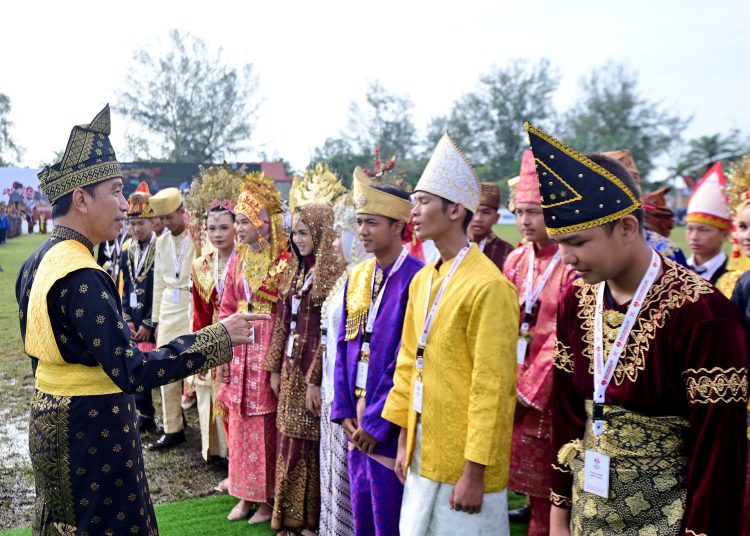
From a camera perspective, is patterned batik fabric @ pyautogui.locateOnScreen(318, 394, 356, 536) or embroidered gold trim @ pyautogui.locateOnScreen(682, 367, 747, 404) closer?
embroidered gold trim @ pyautogui.locateOnScreen(682, 367, 747, 404)

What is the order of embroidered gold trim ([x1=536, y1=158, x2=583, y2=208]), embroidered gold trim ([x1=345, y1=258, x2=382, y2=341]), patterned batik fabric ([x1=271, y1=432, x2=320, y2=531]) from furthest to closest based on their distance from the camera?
patterned batik fabric ([x1=271, y1=432, x2=320, y2=531]), embroidered gold trim ([x1=345, y1=258, x2=382, y2=341]), embroidered gold trim ([x1=536, y1=158, x2=583, y2=208])

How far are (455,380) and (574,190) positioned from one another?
3.24 feet

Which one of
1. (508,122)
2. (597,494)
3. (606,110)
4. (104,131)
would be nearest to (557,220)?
(597,494)

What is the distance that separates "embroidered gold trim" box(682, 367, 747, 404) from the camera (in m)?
1.68

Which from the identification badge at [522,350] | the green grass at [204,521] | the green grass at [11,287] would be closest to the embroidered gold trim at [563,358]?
the identification badge at [522,350]

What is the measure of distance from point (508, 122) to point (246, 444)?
51.5 metres

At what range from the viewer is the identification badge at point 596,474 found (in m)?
1.91

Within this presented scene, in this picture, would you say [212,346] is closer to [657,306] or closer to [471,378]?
[471,378]

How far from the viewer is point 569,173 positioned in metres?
1.94

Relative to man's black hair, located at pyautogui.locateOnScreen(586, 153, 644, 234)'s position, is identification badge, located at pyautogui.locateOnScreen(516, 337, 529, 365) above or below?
below

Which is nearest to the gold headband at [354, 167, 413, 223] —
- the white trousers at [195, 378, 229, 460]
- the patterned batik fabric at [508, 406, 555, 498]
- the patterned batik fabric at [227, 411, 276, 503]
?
the patterned batik fabric at [508, 406, 555, 498]

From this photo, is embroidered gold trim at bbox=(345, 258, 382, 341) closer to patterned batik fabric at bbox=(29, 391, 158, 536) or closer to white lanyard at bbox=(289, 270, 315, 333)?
white lanyard at bbox=(289, 270, 315, 333)

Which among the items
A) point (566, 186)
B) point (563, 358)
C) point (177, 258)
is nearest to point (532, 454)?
point (563, 358)

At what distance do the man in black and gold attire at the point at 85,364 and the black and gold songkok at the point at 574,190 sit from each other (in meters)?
1.41
